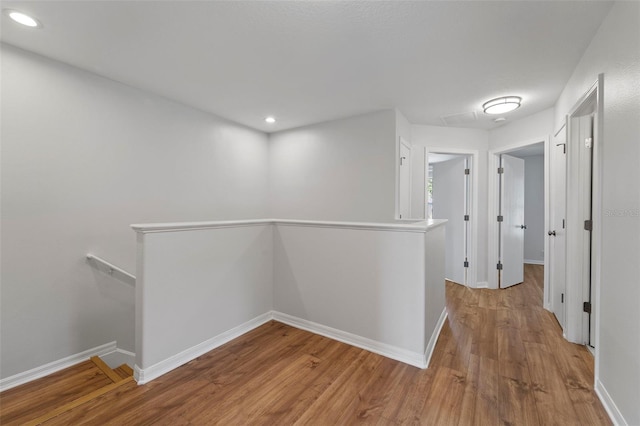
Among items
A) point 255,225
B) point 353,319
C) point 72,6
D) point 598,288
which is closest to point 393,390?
point 353,319

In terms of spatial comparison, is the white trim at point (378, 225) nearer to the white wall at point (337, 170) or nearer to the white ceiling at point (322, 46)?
the white wall at point (337, 170)

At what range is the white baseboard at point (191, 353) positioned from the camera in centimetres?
194

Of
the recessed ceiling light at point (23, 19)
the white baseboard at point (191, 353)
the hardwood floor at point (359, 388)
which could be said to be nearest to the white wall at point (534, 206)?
the hardwood floor at point (359, 388)

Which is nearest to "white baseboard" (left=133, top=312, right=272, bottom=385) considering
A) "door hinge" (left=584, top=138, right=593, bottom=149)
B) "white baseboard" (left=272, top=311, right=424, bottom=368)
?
"white baseboard" (left=272, top=311, right=424, bottom=368)

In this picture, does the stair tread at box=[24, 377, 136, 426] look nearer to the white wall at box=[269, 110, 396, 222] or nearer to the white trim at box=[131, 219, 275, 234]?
the white trim at box=[131, 219, 275, 234]

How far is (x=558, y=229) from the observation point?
117 inches

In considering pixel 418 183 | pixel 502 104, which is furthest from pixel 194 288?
pixel 502 104

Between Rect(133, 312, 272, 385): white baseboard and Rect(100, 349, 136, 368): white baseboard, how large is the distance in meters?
0.87

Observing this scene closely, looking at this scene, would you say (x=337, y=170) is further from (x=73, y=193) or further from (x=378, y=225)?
(x=73, y=193)

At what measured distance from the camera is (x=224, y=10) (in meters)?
1.69

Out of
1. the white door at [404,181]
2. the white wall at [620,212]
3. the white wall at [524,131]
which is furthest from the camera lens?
the white door at [404,181]

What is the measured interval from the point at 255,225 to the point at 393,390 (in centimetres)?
187

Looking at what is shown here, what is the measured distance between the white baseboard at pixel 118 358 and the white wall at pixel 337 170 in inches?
98.7

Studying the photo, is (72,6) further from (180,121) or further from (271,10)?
(180,121)
